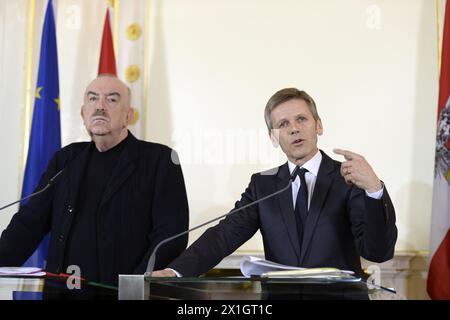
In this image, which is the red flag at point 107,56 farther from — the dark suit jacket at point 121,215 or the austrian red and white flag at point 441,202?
the austrian red and white flag at point 441,202

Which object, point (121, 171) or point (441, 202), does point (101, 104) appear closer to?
point (121, 171)

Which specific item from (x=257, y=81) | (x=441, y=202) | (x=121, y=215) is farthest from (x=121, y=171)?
(x=441, y=202)

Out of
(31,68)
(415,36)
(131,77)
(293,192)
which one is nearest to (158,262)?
(293,192)

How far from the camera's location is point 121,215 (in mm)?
3506

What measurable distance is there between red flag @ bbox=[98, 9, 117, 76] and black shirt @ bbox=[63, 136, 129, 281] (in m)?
1.35

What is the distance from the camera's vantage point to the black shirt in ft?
11.3

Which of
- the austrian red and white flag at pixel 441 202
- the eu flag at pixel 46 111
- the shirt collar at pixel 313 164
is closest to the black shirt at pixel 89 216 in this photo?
the shirt collar at pixel 313 164

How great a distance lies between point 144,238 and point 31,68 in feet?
7.57

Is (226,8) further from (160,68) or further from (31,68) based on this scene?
(31,68)

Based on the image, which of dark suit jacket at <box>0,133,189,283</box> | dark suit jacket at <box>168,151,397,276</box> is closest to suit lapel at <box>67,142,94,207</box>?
dark suit jacket at <box>0,133,189,283</box>

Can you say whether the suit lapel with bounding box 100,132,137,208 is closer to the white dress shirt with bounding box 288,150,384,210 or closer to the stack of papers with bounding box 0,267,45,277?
the white dress shirt with bounding box 288,150,384,210

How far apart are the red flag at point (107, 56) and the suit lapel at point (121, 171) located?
4.64ft

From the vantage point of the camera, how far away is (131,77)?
512 cm

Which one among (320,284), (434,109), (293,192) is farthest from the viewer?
(434,109)
